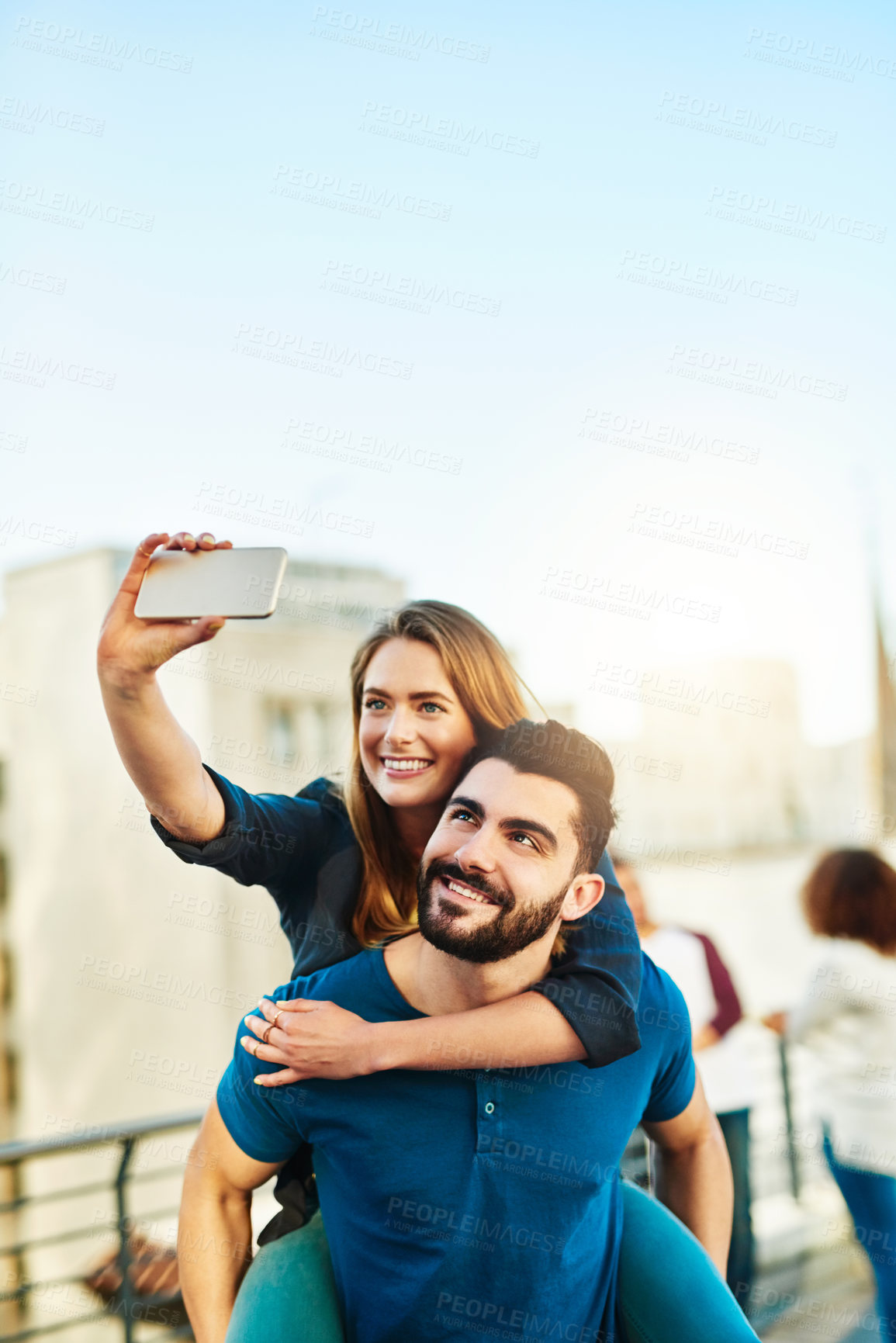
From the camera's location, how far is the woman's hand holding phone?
118 cm

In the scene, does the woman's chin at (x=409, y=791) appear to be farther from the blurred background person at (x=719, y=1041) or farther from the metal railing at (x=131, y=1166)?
the blurred background person at (x=719, y=1041)

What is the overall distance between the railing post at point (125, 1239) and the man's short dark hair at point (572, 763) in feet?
5.98

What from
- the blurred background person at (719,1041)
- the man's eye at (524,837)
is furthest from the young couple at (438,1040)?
the blurred background person at (719,1041)

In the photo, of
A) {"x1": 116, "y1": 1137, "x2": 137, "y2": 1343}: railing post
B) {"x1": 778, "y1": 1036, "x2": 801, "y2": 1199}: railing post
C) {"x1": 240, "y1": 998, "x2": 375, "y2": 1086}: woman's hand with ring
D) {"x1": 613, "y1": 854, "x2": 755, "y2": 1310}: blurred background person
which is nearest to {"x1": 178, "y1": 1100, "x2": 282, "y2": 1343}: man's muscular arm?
{"x1": 240, "y1": 998, "x2": 375, "y2": 1086}: woman's hand with ring

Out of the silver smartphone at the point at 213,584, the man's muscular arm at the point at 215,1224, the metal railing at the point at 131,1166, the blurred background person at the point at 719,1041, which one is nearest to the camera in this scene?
the silver smartphone at the point at 213,584

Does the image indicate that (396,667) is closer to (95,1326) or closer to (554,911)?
(554,911)

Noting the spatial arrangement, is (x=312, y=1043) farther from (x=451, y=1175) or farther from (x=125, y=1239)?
(x=125, y=1239)

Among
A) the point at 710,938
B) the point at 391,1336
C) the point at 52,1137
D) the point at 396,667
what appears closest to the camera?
the point at 391,1336

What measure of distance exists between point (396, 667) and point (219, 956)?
17345mm

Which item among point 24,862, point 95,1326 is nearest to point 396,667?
point 24,862

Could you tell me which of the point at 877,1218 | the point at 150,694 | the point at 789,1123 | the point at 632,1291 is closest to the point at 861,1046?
the point at 877,1218

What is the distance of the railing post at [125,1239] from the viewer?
8.32 feet

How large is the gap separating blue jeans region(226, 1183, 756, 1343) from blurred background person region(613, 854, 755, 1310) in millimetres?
1166

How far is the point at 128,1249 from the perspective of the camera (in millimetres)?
2680
